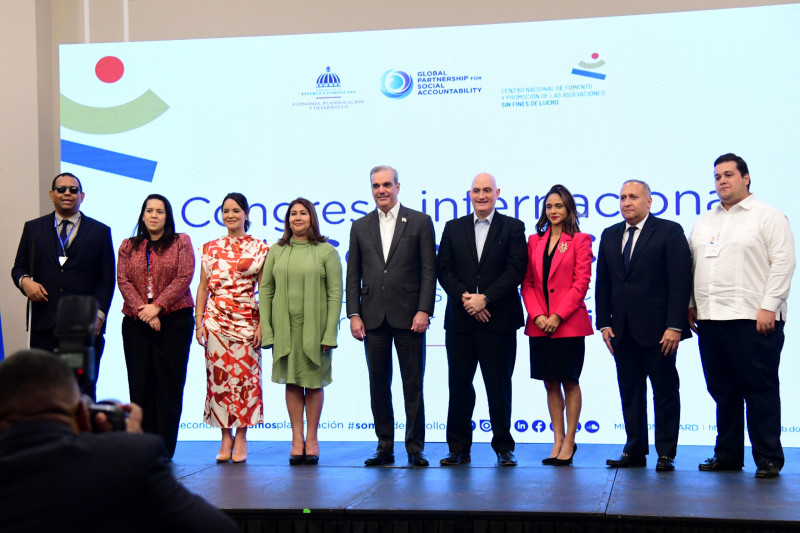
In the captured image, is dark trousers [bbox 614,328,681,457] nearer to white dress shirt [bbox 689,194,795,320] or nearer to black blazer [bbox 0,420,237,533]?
white dress shirt [bbox 689,194,795,320]

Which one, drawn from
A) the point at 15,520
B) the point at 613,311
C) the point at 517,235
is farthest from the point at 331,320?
the point at 15,520

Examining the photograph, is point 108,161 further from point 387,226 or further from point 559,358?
point 559,358

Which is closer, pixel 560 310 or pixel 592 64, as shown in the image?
pixel 560 310

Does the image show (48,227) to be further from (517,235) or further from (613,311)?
(613,311)

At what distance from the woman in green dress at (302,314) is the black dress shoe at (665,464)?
5.74ft

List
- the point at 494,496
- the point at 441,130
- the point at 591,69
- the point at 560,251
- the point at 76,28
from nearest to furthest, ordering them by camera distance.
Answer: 1. the point at 494,496
2. the point at 560,251
3. the point at 591,69
4. the point at 441,130
5. the point at 76,28

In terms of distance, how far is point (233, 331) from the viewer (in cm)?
486

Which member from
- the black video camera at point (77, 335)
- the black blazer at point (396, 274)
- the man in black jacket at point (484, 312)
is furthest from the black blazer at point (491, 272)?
the black video camera at point (77, 335)

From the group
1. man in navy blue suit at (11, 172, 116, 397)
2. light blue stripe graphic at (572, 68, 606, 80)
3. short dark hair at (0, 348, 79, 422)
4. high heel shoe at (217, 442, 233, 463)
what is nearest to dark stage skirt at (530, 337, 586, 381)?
high heel shoe at (217, 442, 233, 463)

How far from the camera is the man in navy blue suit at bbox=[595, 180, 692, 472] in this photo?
4.44 m

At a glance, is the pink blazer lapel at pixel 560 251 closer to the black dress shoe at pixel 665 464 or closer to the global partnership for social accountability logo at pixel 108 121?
the black dress shoe at pixel 665 464

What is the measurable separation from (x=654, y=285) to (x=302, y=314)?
72.1 inches

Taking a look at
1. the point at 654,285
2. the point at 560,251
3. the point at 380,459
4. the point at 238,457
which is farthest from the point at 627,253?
the point at 238,457

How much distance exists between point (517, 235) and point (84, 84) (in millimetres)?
3264
